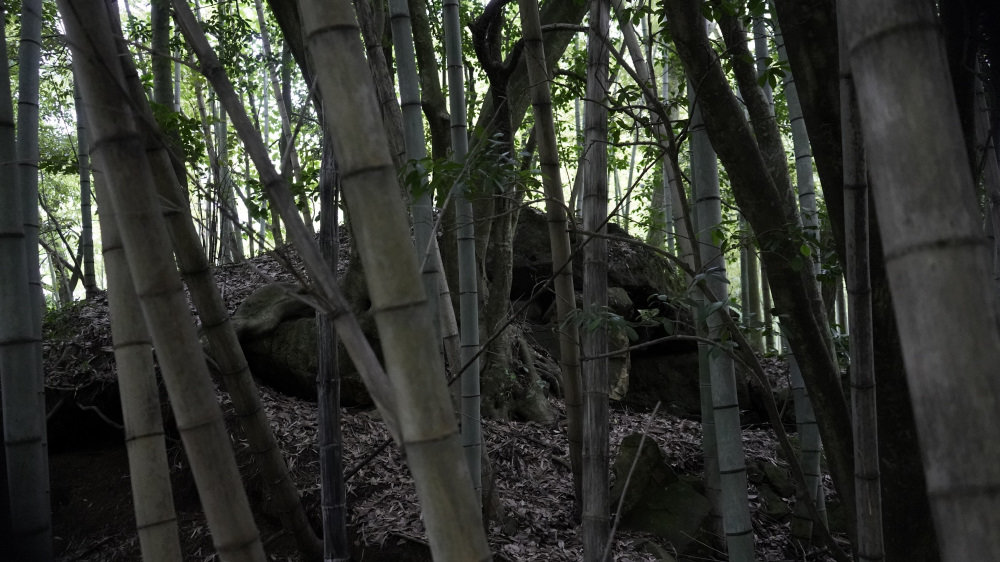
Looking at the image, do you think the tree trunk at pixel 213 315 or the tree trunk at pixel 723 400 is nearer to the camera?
the tree trunk at pixel 213 315

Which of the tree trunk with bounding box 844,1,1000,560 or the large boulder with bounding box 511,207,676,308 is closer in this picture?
the tree trunk with bounding box 844,1,1000,560

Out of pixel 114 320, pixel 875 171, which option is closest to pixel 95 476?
pixel 114 320

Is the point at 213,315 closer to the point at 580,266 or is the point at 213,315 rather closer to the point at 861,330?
the point at 861,330

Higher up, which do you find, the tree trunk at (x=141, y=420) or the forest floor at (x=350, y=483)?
the tree trunk at (x=141, y=420)

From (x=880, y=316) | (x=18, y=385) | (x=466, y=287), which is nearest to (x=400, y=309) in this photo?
(x=880, y=316)

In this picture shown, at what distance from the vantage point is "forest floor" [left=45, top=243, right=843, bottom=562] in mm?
3719

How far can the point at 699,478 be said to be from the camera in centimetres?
445

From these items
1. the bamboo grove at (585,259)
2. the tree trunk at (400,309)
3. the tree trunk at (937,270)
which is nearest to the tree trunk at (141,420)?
the bamboo grove at (585,259)

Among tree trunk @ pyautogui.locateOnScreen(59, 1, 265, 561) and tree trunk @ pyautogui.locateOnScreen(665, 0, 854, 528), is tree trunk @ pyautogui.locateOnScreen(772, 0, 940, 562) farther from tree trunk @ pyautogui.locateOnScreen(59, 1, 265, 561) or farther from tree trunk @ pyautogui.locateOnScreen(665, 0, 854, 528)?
tree trunk @ pyautogui.locateOnScreen(59, 1, 265, 561)

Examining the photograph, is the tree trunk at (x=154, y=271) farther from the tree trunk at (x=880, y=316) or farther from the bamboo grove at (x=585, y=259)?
the tree trunk at (x=880, y=316)

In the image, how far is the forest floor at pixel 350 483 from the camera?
12.2ft

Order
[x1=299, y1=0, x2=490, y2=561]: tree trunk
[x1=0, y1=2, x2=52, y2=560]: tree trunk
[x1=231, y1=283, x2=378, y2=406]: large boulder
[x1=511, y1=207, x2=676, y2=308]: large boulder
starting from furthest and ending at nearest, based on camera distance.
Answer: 1. [x1=511, y1=207, x2=676, y2=308]: large boulder
2. [x1=231, y1=283, x2=378, y2=406]: large boulder
3. [x1=0, y1=2, x2=52, y2=560]: tree trunk
4. [x1=299, y1=0, x2=490, y2=561]: tree trunk

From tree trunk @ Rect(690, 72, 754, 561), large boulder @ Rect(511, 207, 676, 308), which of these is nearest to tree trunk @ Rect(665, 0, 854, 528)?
tree trunk @ Rect(690, 72, 754, 561)

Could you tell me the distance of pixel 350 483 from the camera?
13.4ft
